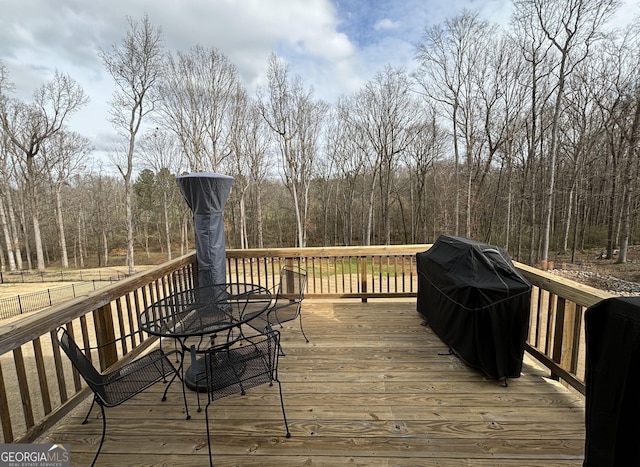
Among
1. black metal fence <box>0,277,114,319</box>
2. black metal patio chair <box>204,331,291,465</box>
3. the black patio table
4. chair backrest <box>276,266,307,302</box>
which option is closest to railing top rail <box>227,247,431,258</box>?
chair backrest <box>276,266,307,302</box>

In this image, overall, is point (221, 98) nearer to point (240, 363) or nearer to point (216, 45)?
point (216, 45)

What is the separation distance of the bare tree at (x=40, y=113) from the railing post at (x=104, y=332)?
17025 mm

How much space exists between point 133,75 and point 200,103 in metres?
2.83

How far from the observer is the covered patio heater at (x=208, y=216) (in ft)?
11.0

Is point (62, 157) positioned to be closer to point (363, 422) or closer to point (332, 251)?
point (332, 251)

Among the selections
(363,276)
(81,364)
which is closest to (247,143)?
(363,276)

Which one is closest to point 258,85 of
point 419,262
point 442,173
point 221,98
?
point 221,98

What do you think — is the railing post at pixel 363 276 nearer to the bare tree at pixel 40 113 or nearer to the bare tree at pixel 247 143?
the bare tree at pixel 247 143

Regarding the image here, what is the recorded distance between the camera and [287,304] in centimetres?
294

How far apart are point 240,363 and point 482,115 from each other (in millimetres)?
14216

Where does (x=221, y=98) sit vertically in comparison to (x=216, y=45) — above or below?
below

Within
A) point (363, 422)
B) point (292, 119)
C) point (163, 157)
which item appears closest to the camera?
point (363, 422)

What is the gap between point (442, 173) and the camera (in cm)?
1642

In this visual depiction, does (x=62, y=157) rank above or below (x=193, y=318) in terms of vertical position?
above
